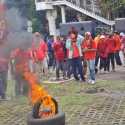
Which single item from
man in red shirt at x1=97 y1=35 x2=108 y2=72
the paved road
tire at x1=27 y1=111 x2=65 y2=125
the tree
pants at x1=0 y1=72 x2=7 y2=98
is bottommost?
the paved road

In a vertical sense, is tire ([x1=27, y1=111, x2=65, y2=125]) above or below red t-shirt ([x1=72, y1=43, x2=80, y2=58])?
below

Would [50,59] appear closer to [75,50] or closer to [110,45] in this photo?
[110,45]

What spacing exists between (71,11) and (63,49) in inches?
985

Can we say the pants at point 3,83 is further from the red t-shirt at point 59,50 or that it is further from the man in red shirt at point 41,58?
the red t-shirt at point 59,50

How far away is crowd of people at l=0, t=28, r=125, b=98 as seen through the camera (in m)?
12.5

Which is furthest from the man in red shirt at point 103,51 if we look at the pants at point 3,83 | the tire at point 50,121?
the tire at point 50,121

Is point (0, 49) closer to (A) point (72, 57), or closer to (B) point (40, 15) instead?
(A) point (72, 57)

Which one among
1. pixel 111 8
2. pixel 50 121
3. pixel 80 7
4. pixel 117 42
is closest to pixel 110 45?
pixel 117 42

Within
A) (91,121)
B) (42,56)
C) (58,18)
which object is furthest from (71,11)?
(91,121)

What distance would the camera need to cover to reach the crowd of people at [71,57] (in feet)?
40.9

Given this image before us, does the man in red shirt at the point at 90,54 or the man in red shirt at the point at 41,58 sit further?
the man in red shirt at the point at 41,58

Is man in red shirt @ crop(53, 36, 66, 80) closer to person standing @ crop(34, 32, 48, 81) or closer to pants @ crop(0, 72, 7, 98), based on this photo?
person standing @ crop(34, 32, 48, 81)

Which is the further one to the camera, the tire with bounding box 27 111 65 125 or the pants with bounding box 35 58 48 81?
the pants with bounding box 35 58 48 81

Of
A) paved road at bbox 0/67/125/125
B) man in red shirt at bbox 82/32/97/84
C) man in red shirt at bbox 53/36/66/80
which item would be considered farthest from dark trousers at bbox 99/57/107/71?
paved road at bbox 0/67/125/125
